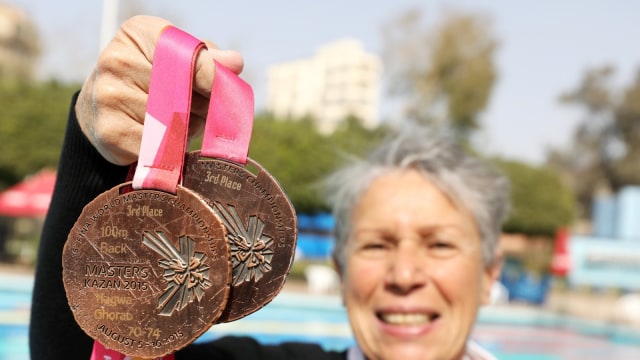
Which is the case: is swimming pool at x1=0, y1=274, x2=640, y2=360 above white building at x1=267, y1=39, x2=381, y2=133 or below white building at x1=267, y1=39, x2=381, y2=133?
below

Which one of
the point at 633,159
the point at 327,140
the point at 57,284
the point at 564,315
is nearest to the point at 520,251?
the point at 327,140

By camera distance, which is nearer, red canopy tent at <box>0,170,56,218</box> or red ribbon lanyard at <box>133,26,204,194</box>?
red ribbon lanyard at <box>133,26,204,194</box>

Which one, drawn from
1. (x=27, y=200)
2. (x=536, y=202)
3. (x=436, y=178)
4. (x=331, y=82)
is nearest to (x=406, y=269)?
(x=436, y=178)

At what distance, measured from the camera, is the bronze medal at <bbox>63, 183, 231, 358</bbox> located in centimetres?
94

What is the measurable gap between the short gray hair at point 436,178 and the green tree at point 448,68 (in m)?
25.7

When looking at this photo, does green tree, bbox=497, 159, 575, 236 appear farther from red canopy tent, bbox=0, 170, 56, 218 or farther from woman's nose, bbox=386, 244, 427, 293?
woman's nose, bbox=386, 244, 427, 293

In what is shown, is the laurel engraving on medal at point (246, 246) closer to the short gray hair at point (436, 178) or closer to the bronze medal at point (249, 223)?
the bronze medal at point (249, 223)

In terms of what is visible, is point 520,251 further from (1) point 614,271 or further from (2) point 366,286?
(2) point 366,286

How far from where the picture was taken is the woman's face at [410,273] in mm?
1756

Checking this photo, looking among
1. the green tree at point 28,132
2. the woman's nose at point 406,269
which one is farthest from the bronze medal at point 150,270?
the green tree at point 28,132

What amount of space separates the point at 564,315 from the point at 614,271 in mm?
5170

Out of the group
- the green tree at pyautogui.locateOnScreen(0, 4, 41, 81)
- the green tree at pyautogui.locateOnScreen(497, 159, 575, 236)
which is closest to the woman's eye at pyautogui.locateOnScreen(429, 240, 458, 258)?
the green tree at pyautogui.locateOnScreen(497, 159, 575, 236)

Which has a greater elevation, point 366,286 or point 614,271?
point 614,271

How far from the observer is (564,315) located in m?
14.1
